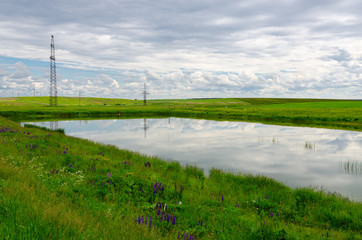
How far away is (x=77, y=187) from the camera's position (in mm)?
7375

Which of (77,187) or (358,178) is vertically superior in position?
(77,187)

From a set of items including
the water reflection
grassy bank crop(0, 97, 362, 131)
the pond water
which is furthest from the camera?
grassy bank crop(0, 97, 362, 131)

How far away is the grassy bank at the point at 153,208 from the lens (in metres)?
4.05

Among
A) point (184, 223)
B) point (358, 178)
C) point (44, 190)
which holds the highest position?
point (44, 190)

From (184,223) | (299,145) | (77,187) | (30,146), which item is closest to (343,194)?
(184,223)

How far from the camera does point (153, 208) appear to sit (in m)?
6.57

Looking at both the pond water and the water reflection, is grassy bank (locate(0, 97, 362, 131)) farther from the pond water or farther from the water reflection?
the water reflection

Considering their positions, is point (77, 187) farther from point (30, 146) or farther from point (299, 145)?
point (299, 145)

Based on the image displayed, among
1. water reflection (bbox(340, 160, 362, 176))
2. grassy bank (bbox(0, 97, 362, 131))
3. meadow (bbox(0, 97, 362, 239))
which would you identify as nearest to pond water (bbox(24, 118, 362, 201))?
water reflection (bbox(340, 160, 362, 176))

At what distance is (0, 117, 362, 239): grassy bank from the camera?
4055 mm

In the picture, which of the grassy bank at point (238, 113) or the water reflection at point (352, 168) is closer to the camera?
the water reflection at point (352, 168)

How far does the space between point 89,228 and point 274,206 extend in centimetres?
625

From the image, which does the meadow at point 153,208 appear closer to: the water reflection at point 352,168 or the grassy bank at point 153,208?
the grassy bank at point 153,208

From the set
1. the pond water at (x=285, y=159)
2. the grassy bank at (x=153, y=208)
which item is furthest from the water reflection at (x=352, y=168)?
the grassy bank at (x=153, y=208)
